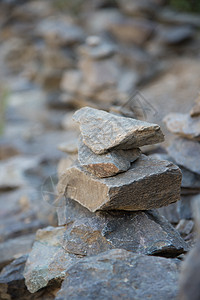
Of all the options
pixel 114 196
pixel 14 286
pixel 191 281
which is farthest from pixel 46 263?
pixel 191 281

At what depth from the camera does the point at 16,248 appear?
3.52m

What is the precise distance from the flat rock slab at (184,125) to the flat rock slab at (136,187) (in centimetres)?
96

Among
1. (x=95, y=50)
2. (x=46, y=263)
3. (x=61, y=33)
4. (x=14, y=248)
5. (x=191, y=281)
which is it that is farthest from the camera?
(x=61, y=33)

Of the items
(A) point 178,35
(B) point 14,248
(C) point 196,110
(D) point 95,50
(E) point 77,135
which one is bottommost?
(A) point 178,35

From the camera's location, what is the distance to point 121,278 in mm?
1842

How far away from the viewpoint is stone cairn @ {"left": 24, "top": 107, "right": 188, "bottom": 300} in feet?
7.29

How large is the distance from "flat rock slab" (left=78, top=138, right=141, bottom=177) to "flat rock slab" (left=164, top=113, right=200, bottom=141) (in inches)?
39.4

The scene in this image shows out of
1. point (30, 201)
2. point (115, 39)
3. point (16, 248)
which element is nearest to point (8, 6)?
point (115, 39)

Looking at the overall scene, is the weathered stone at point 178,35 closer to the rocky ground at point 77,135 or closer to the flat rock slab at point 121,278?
the rocky ground at point 77,135

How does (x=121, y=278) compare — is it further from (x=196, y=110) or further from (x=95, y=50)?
(x=95, y=50)

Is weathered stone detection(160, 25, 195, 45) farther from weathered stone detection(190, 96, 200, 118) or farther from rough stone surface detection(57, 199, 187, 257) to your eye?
rough stone surface detection(57, 199, 187, 257)

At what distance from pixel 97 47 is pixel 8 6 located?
740 cm

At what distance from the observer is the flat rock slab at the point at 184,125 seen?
10.6 ft

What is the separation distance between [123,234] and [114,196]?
0.96 feet
